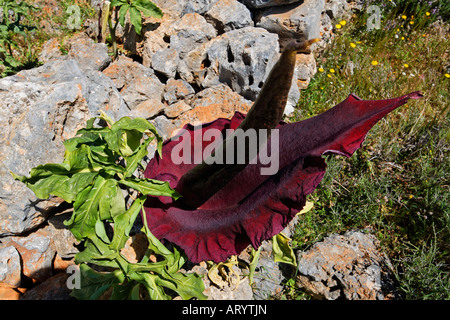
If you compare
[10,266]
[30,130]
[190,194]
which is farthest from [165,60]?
[10,266]

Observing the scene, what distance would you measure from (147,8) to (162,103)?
67cm

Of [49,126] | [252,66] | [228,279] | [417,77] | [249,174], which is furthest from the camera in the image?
[417,77]

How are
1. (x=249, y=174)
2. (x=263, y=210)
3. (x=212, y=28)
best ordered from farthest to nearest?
(x=212, y=28), (x=249, y=174), (x=263, y=210)

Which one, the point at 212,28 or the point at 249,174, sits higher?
the point at 212,28

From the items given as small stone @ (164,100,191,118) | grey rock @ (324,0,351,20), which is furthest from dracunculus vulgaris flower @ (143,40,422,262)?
grey rock @ (324,0,351,20)

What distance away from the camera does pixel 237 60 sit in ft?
6.28

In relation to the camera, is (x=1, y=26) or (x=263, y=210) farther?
(x=1, y=26)

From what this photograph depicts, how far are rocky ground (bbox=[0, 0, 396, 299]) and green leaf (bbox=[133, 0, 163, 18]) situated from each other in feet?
0.30

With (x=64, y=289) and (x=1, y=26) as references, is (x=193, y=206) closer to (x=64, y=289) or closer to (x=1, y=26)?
(x=64, y=289)

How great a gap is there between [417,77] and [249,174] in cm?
186

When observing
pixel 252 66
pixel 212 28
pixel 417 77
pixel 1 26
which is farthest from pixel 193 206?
pixel 417 77

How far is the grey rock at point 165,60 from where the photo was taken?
2.07 m

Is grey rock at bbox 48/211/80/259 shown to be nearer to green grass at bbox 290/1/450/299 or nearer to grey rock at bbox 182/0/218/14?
green grass at bbox 290/1/450/299

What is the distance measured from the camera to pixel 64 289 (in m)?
1.27
